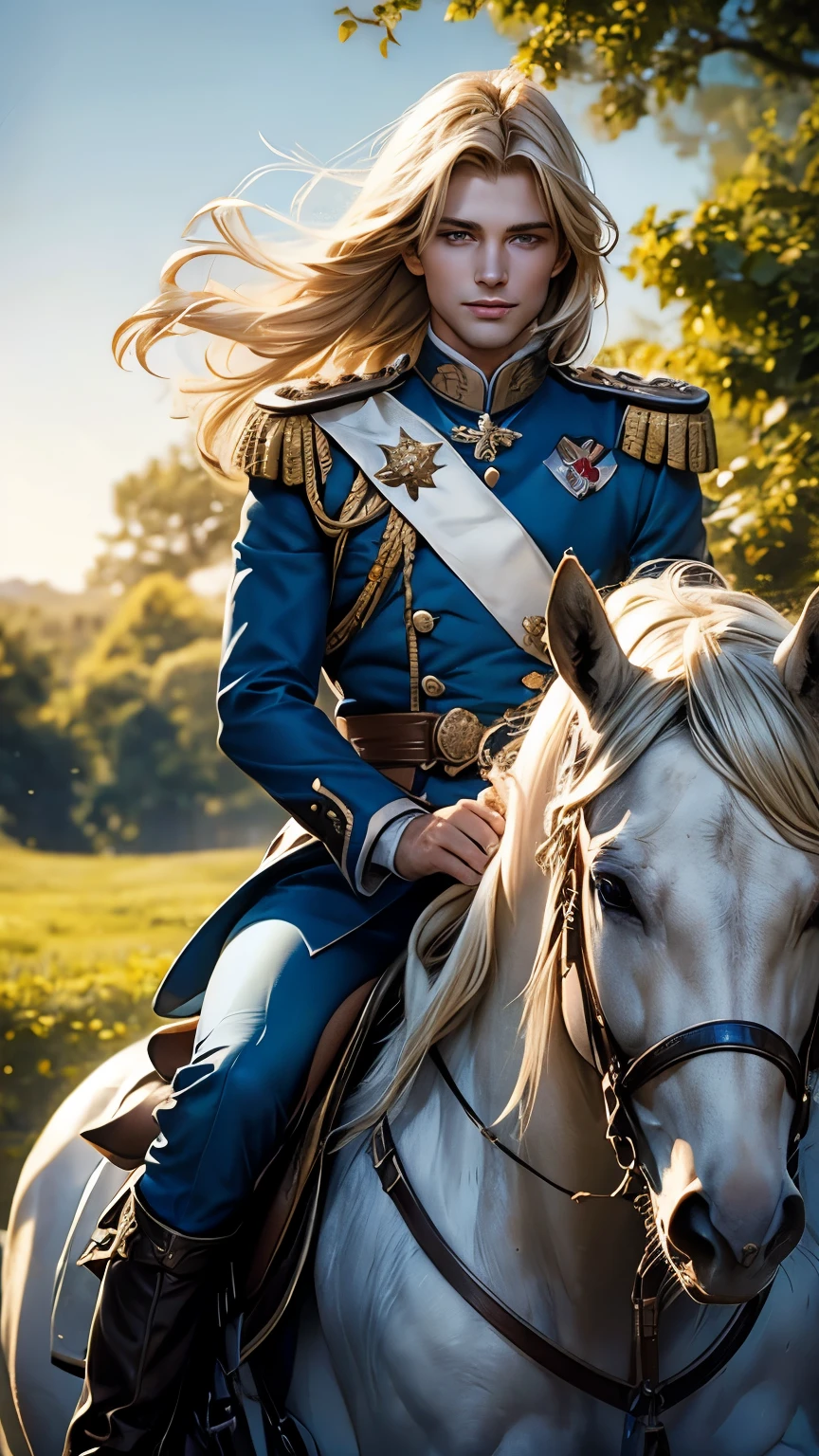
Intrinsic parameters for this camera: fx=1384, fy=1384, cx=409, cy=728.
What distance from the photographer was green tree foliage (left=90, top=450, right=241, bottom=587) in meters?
10.3

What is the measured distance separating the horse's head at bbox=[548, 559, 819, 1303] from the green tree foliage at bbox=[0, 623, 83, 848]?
8966 millimetres

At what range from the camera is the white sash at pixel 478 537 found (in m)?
2.10

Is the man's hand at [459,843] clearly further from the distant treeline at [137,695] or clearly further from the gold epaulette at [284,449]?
the distant treeline at [137,695]

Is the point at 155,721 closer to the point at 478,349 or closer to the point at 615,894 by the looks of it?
the point at 478,349

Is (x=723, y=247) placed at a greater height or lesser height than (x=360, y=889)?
greater

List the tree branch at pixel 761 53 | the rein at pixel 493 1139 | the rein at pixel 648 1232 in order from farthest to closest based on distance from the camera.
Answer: the tree branch at pixel 761 53, the rein at pixel 493 1139, the rein at pixel 648 1232

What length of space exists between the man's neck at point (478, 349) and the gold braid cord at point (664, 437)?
0.21 m

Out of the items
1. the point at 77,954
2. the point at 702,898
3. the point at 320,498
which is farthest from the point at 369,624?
the point at 77,954

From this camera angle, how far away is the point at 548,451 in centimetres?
223

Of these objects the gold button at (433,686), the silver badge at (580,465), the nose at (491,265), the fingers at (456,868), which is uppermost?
the nose at (491,265)

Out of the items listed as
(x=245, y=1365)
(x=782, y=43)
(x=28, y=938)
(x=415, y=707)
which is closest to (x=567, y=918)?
(x=415, y=707)

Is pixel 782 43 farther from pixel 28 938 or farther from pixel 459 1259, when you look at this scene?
pixel 28 938

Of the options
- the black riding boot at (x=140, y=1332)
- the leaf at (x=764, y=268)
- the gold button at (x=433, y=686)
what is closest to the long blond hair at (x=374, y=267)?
the gold button at (x=433, y=686)

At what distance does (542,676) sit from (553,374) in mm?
571
